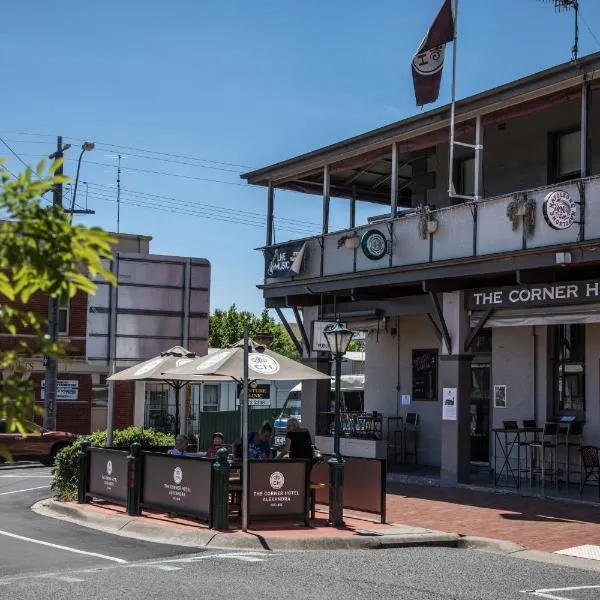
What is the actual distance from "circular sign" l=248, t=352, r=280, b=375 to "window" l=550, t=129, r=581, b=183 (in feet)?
25.6

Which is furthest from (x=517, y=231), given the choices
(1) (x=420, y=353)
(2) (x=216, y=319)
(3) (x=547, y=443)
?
(2) (x=216, y=319)

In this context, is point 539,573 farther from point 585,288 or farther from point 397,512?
point 585,288

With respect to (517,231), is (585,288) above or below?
below

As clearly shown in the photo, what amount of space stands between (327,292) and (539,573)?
12.0 metres

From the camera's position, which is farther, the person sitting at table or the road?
the person sitting at table

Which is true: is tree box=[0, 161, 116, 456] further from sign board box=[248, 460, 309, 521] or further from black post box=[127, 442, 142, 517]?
black post box=[127, 442, 142, 517]

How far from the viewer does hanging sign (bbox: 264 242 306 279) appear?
22234 mm

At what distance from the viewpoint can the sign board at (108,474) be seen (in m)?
15.2

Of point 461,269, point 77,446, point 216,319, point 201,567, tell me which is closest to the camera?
point 201,567

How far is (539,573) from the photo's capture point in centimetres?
1075

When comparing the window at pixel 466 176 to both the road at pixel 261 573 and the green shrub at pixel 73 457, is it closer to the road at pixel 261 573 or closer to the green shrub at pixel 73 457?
the green shrub at pixel 73 457

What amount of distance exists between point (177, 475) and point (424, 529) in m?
3.57

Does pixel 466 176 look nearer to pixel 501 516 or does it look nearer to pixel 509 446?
pixel 509 446

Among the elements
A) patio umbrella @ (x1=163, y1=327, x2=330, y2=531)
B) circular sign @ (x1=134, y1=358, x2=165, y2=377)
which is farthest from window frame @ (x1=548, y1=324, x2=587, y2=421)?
circular sign @ (x1=134, y1=358, x2=165, y2=377)
